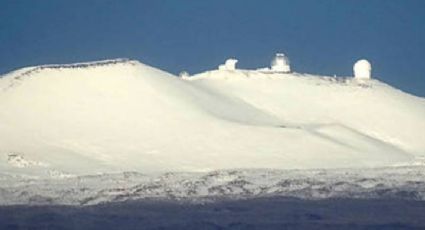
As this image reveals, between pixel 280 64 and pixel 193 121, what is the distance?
20.0 metres

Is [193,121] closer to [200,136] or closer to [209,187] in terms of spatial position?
[200,136]

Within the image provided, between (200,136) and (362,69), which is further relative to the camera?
(362,69)

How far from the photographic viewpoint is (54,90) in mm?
95625

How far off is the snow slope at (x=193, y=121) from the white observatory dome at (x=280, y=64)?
1.40 m

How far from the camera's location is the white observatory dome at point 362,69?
112000 millimetres

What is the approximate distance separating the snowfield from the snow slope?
92mm

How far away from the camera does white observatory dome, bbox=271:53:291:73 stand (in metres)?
112

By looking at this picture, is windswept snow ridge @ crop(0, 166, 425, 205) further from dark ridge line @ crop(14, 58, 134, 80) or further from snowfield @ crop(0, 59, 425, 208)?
dark ridge line @ crop(14, 58, 134, 80)

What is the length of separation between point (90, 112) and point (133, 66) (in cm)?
866

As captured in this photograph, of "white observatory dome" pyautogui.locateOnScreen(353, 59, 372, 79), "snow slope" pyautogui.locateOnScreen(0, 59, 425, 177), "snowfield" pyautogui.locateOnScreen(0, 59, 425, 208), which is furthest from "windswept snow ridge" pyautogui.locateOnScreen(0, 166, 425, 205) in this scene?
"white observatory dome" pyautogui.locateOnScreen(353, 59, 372, 79)

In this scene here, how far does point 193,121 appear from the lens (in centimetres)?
9425

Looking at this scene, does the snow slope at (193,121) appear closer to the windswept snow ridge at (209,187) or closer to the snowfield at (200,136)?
the snowfield at (200,136)

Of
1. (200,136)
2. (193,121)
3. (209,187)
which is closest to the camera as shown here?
(209,187)

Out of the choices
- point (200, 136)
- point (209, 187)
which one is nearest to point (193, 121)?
point (200, 136)
